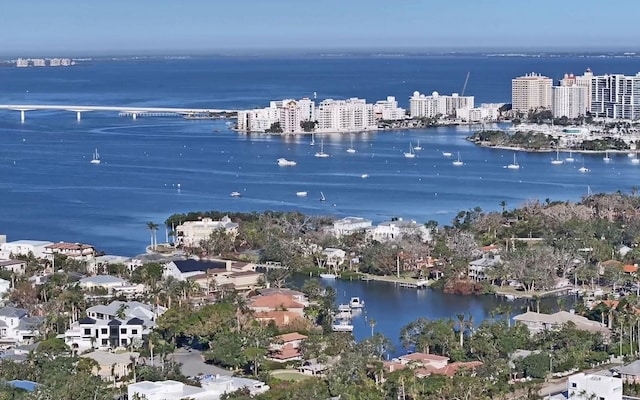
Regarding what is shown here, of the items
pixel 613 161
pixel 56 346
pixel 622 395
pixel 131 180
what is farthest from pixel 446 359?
pixel 613 161

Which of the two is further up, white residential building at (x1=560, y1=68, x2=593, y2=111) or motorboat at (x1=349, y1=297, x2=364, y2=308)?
white residential building at (x1=560, y1=68, x2=593, y2=111)

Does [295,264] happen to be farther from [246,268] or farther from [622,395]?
[622,395]

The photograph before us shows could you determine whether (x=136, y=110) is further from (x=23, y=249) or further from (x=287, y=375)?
(x=287, y=375)

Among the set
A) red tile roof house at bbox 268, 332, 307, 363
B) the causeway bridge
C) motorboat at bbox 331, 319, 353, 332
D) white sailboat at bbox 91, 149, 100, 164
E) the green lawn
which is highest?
the causeway bridge

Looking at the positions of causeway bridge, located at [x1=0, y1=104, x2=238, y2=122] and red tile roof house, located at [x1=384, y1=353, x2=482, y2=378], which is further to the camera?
causeway bridge, located at [x1=0, y1=104, x2=238, y2=122]

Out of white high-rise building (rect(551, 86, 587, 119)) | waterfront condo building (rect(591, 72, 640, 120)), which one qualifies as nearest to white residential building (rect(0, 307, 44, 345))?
waterfront condo building (rect(591, 72, 640, 120))

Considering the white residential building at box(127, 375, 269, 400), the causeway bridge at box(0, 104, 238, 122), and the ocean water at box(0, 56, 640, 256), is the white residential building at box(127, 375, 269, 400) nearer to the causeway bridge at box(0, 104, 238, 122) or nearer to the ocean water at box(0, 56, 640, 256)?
the ocean water at box(0, 56, 640, 256)

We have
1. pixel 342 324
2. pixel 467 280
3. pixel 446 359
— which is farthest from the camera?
pixel 467 280
